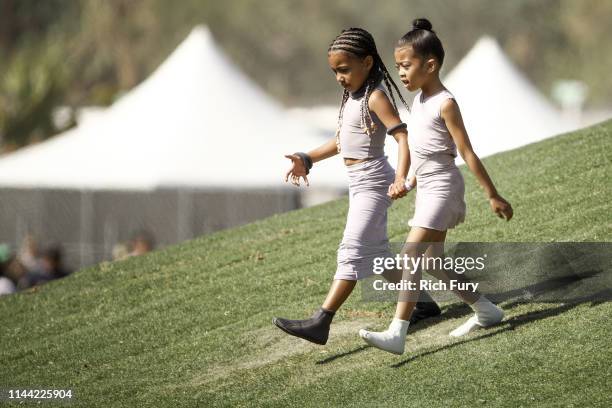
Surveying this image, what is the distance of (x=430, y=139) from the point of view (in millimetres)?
7035

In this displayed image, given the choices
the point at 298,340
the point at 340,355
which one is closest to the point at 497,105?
the point at 298,340

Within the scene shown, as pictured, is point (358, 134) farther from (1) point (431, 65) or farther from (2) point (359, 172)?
(1) point (431, 65)

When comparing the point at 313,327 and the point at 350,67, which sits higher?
the point at 350,67

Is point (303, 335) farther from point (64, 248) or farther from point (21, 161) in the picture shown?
point (64, 248)

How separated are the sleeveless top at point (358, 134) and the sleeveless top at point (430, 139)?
Result: 0.24 meters

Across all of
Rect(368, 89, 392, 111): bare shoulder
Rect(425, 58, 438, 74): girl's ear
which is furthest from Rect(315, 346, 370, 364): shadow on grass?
Rect(425, 58, 438, 74): girl's ear

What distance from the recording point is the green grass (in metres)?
6.88

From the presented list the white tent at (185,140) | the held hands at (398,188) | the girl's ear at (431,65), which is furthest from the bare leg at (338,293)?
the white tent at (185,140)

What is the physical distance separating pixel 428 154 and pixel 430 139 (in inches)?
3.3

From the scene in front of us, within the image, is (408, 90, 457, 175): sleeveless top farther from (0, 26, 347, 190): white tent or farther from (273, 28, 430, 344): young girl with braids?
(0, 26, 347, 190): white tent

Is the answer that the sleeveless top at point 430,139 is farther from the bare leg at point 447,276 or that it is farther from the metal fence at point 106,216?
the metal fence at point 106,216

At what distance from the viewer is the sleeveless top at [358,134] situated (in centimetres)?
730

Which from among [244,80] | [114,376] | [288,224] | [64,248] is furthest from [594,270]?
[64,248]

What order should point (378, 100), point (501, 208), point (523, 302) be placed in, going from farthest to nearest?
point (523, 302) < point (378, 100) < point (501, 208)
